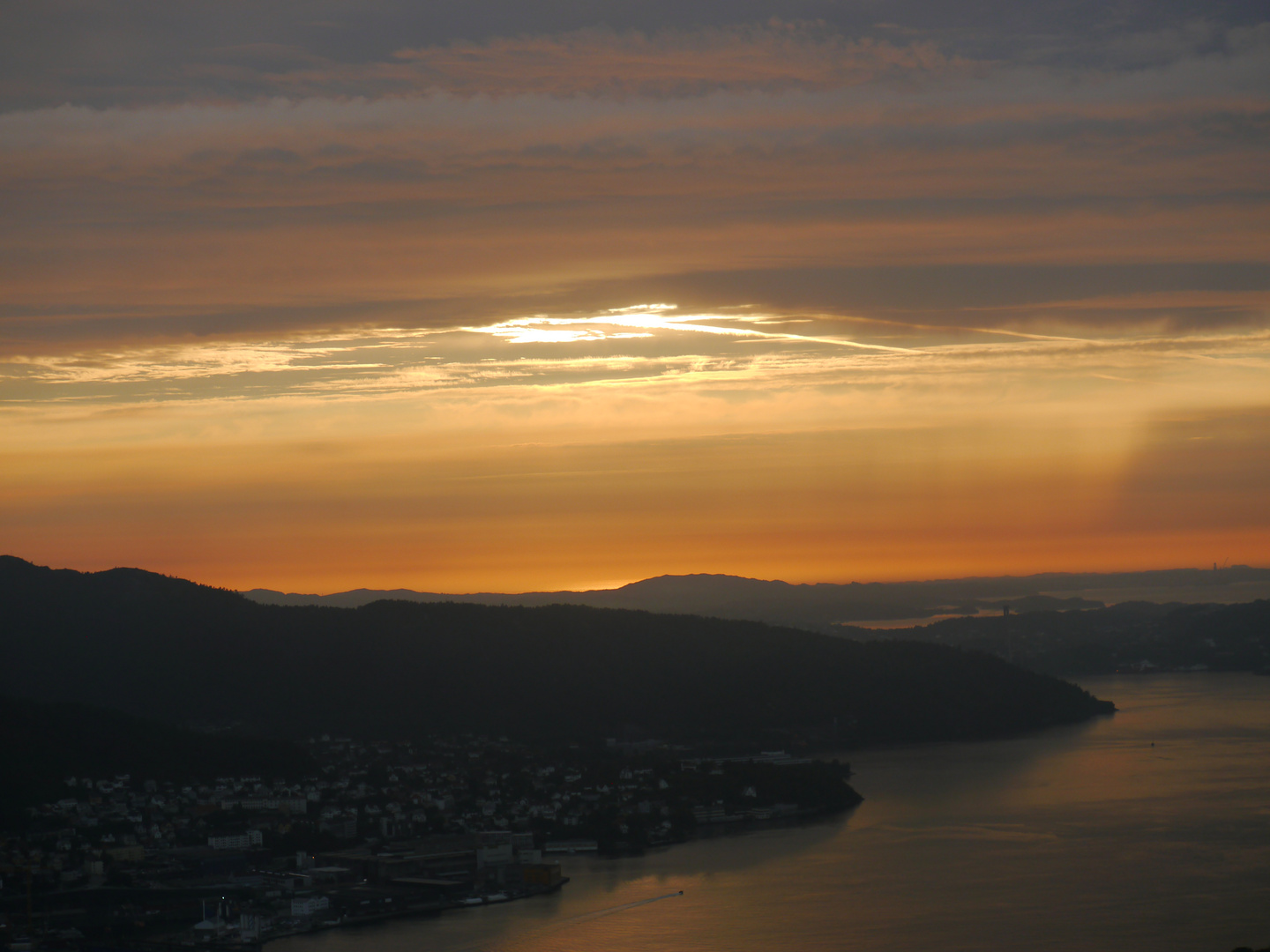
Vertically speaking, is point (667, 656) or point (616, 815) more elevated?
point (667, 656)

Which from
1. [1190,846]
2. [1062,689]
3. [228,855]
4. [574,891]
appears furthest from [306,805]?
[1062,689]

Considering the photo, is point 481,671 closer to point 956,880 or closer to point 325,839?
point 325,839

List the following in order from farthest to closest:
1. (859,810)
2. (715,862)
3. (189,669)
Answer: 1. (189,669)
2. (859,810)
3. (715,862)

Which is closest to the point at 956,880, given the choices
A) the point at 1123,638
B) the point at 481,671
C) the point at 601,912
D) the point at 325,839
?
the point at 601,912

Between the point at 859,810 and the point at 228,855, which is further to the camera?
the point at 859,810

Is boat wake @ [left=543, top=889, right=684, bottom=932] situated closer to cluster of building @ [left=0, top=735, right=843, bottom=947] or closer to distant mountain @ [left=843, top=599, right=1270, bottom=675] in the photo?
cluster of building @ [left=0, top=735, right=843, bottom=947]

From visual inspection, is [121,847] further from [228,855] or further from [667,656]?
[667,656]

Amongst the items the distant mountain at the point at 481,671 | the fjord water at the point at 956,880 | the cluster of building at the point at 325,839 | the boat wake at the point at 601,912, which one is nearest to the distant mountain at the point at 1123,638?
the distant mountain at the point at 481,671

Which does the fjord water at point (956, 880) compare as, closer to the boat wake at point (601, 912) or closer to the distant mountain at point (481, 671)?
the boat wake at point (601, 912)

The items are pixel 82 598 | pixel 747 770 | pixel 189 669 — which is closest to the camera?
pixel 747 770
